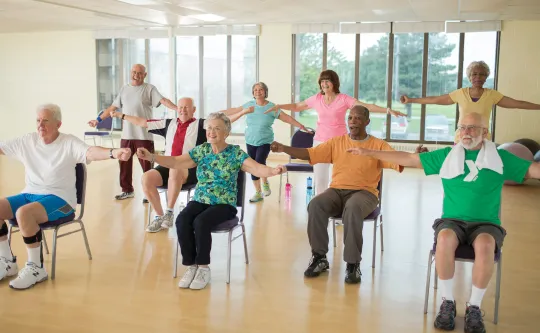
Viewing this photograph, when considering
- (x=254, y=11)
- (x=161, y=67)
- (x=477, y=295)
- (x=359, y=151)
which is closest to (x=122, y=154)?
(x=359, y=151)

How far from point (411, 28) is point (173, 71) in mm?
4628

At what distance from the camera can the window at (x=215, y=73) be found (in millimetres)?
11898

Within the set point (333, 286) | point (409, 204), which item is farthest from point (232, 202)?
point (409, 204)

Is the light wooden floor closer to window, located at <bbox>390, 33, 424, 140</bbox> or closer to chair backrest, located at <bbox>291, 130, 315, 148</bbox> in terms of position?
chair backrest, located at <bbox>291, 130, 315, 148</bbox>

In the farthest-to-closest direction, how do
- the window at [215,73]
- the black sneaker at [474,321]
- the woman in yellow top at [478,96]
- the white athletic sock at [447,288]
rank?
1. the window at [215,73]
2. the woman in yellow top at [478,96]
3. the white athletic sock at [447,288]
4. the black sneaker at [474,321]

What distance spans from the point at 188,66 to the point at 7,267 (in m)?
8.46

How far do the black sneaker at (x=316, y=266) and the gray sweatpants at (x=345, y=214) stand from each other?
0.14ft

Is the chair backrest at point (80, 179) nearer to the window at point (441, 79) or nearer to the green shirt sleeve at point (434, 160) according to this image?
the green shirt sleeve at point (434, 160)

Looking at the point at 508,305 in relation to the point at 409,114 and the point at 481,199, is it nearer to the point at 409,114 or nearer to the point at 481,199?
the point at 481,199

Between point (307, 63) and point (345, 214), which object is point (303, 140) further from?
point (307, 63)

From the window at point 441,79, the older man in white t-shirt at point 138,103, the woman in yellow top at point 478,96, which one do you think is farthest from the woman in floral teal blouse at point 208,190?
the window at point 441,79

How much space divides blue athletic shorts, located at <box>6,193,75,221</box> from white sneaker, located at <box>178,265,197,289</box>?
3.00 ft

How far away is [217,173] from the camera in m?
4.21

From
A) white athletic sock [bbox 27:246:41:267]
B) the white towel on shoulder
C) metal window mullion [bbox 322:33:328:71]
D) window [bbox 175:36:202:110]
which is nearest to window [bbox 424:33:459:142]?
metal window mullion [bbox 322:33:328:71]
